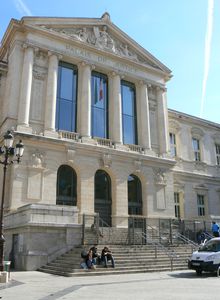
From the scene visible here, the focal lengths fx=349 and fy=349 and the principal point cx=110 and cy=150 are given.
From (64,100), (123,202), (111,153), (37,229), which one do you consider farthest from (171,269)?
(64,100)

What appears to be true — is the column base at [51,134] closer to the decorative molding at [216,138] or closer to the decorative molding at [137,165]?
the decorative molding at [137,165]

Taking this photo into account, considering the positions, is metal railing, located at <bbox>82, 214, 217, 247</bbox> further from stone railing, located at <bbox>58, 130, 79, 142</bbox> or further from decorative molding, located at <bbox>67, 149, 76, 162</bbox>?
stone railing, located at <bbox>58, 130, 79, 142</bbox>

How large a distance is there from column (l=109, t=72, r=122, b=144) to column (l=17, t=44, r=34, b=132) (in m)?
7.08

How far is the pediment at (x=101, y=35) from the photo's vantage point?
27500 mm

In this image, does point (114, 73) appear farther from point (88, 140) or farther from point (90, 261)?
point (90, 261)

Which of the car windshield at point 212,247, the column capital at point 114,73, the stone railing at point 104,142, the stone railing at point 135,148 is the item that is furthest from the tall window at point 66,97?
the car windshield at point 212,247

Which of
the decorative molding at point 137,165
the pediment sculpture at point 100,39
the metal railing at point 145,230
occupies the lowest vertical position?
the metal railing at point 145,230

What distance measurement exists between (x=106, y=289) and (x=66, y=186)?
1400 centimetres

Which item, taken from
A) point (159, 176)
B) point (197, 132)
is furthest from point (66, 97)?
point (197, 132)

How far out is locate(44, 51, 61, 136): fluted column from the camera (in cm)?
2485

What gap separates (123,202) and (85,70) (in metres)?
11.0

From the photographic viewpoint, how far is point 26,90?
2475 cm

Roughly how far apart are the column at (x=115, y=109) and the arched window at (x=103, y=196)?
3.07m

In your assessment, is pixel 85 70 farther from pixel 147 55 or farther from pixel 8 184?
pixel 8 184
